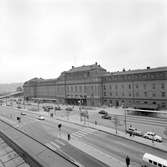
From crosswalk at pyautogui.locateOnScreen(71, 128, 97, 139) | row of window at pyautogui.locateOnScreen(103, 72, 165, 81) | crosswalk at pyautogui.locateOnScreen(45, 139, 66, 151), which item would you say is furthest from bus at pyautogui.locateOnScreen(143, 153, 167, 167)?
row of window at pyautogui.locateOnScreen(103, 72, 165, 81)

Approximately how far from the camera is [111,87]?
7038 cm

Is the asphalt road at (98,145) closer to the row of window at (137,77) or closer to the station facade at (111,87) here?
the station facade at (111,87)

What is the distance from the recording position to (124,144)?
2722 centimetres

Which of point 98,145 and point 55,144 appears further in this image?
point 55,144

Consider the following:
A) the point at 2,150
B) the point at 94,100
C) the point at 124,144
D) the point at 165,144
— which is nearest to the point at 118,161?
the point at 124,144

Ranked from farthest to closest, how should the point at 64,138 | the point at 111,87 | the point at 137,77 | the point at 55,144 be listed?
the point at 111,87
the point at 137,77
the point at 64,138
the point at 55,144

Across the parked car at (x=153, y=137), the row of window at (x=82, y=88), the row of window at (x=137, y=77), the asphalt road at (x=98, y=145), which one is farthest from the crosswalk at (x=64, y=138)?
the row of window at (x=82, y=88)

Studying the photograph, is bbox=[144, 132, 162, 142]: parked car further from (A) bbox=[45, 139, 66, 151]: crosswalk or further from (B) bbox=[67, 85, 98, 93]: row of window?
(B) bbox=[67, 85, 98, 93]: row of window

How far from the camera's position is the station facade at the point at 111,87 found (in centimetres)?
5666

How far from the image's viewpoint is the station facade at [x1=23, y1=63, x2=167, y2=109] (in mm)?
56656

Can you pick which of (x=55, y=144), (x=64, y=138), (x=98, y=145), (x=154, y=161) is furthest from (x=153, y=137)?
(x=55, y=144)

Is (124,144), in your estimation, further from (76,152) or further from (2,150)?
(2,150)

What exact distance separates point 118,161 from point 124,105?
44.9 m

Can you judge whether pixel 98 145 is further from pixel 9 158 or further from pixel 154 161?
pixel 9 158
